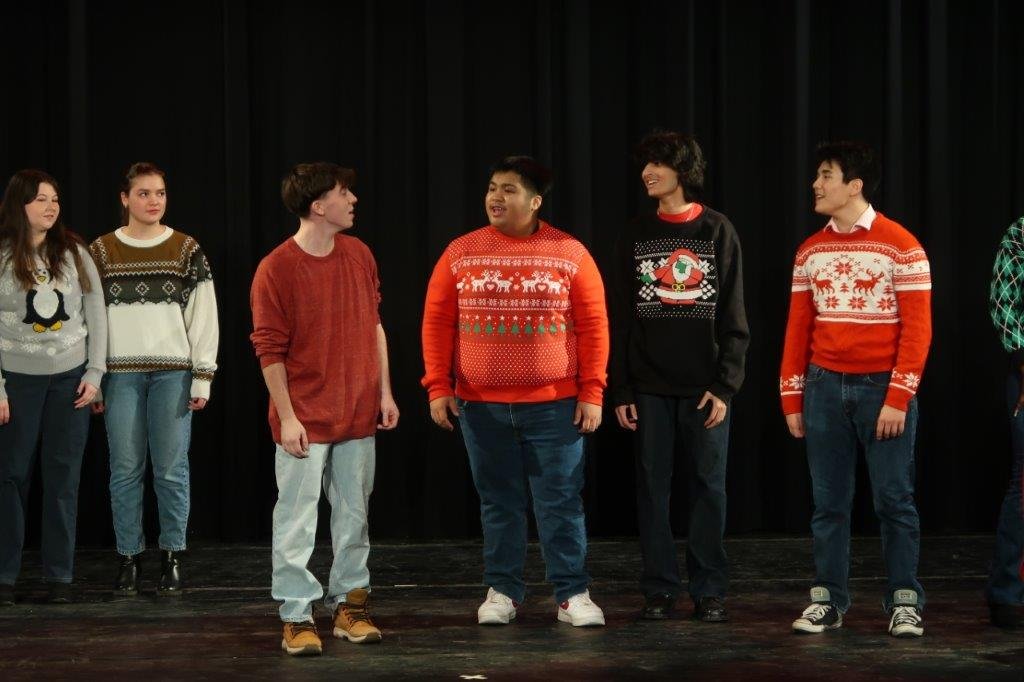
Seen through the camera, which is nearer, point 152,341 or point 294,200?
point 294,200

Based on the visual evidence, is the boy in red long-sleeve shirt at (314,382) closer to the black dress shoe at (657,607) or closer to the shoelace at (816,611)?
the black dress shoe at (657,607)

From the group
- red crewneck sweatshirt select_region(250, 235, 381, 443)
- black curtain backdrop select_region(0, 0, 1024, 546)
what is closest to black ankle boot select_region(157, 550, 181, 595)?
black curtain backdrop select_region(0, 0, 1024, 546)

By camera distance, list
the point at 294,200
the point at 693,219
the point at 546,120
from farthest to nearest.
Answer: the point at 546,120, the point at 693,219, the point at 294,200

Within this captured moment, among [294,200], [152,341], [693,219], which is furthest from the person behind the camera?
[152,341]

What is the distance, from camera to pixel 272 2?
496 centimetres

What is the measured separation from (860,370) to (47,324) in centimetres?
237

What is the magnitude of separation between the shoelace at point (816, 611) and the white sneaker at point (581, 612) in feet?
1.81

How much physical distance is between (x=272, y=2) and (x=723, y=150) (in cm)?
181

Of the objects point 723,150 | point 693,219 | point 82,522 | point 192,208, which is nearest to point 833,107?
point 723,150

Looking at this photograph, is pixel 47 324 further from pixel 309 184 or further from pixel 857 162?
pixel 857 162

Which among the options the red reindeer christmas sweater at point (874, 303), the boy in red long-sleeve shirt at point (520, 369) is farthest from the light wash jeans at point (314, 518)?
the red reindeer christmas sweater at point (874, 303)

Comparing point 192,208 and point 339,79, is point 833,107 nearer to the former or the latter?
point 339,79

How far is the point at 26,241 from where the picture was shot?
3928 mm

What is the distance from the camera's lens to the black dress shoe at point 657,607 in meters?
3.62
